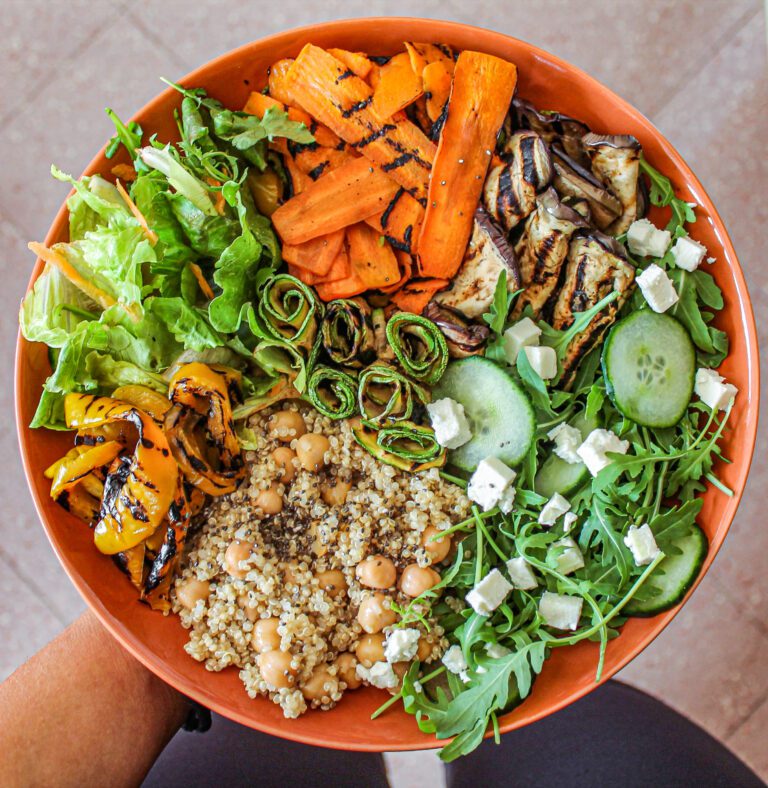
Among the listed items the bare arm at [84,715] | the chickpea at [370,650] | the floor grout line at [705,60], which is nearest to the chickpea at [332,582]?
the chickpea at [370,650]

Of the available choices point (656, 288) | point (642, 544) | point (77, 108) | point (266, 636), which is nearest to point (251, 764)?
point (266, 636)

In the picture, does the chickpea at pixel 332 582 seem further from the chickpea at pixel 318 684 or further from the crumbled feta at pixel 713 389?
the crumbled feta at pixel 713 389

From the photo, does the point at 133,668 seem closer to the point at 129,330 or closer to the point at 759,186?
the point at 129,330

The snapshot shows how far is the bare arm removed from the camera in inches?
64.0

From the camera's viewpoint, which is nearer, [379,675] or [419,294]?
[379,675]

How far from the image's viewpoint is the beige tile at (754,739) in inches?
88.8

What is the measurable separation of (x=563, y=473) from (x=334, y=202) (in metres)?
0.73

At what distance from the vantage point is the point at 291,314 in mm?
1657

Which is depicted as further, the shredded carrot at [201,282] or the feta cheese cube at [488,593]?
the shredded carrot at [201,282]

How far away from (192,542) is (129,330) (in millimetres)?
458

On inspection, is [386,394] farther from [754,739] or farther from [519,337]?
[754,739]

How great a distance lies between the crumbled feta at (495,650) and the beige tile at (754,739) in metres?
1.10

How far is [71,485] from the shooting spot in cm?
156

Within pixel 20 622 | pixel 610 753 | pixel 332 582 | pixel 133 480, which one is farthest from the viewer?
pixel 20 622
